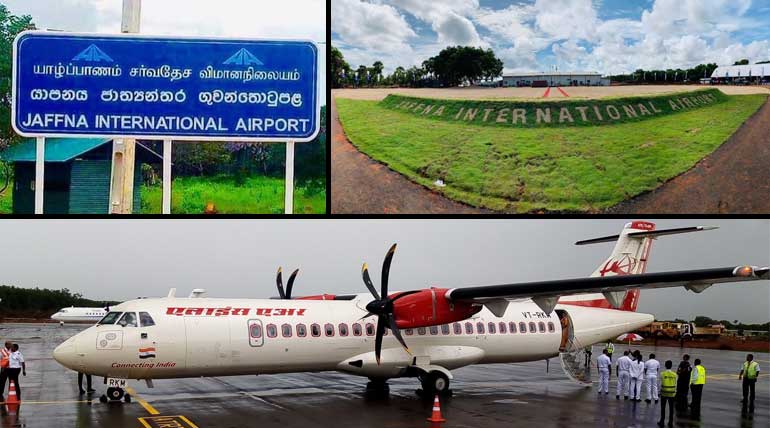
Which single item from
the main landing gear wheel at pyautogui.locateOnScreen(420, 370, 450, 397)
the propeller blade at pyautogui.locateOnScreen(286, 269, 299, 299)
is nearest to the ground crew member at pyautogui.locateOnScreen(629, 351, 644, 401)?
the main landing gear wheel at pyautogui.locateOnScreen(420, 370, 450, 397)

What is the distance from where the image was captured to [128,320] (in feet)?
60.4

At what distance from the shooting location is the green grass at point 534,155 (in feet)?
99.6

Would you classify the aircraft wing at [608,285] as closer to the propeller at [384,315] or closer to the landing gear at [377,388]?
the propeller at [384,315]

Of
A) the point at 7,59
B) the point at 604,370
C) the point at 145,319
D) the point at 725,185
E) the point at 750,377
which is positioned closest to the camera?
the point at 145,319

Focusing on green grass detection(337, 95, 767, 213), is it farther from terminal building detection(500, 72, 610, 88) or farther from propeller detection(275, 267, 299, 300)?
propeller detection(275, 267, 299, 300)

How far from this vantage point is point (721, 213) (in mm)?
31094

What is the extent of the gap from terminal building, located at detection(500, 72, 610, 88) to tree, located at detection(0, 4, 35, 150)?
18.0 metres

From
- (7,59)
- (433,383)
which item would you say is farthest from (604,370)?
(7,59)

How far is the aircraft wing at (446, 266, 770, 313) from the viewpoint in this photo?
16783 millimetres

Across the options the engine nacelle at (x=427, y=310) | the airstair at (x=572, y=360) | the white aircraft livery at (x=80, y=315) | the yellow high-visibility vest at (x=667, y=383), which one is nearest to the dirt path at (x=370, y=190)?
the airstair at (x=572, y=360)

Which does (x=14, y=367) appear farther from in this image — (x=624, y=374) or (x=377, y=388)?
(x=624, y=374)

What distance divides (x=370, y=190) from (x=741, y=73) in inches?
631

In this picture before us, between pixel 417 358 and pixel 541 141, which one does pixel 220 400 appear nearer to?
pixel 417 358

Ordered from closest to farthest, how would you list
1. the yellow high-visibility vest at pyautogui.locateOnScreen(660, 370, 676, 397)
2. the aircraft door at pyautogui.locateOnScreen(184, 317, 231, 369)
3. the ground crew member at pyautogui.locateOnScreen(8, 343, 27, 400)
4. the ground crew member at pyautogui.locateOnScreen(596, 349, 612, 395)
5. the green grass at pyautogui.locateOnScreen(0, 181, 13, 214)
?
the yellow high-visibility vest at pyautogui.locateOnScreen(660, 370, 676, 397) < the aircraft door at pyautogui.locateOnScreen(184, 317, 231, 369) < the ground crew member at pyautogui.locateOnScreen(8, 343, 27, 400) < the ground crew member at pyautogui.locateOnScreen(596, 349, 612, 395) < the green grass at pyautogui.locateOnScreen(0, 181, 13, 214)
